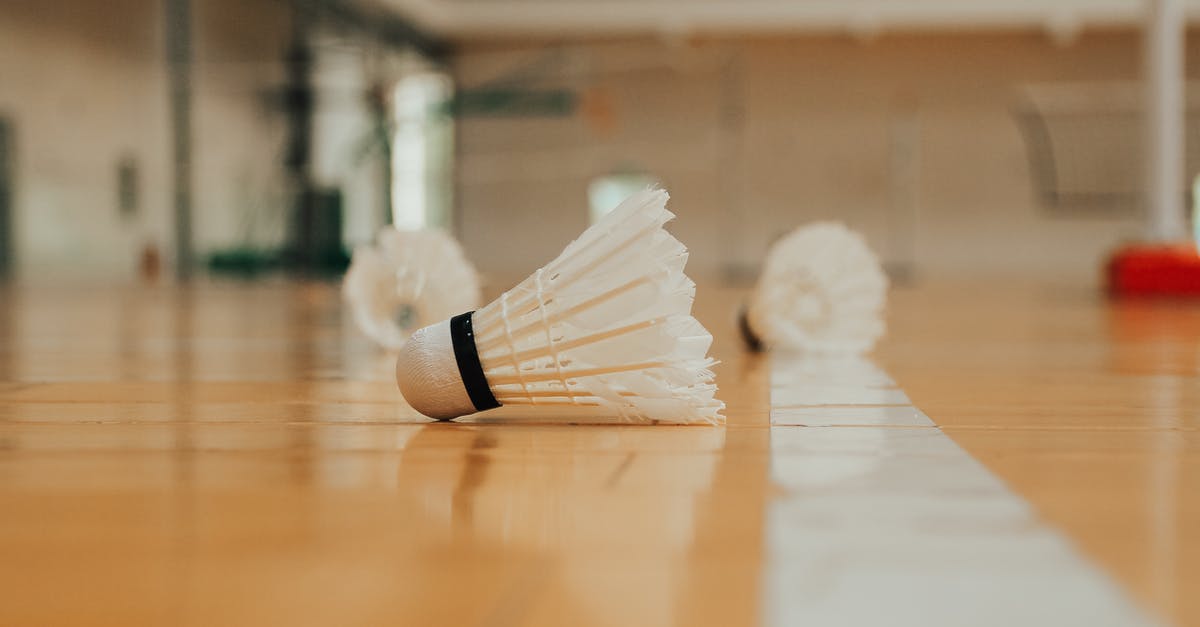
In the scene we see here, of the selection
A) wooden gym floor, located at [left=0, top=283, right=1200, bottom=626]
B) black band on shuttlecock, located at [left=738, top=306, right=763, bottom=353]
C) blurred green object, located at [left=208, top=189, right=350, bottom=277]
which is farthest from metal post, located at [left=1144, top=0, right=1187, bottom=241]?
blurred green object, located at [left=208, top=189, right=350, bottom=277]

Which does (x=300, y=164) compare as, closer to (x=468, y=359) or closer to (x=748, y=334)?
(x=748, y=334)

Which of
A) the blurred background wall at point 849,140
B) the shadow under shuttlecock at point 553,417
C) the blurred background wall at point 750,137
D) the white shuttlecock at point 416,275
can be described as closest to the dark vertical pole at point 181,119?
the blurred background wall at point 750,137

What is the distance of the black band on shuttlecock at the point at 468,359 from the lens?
0.81m

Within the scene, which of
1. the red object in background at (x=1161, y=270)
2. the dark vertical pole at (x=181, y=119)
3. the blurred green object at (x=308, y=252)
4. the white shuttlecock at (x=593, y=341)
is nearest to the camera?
the white shuttlecock at (x=593, y=341)

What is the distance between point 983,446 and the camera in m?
0.72

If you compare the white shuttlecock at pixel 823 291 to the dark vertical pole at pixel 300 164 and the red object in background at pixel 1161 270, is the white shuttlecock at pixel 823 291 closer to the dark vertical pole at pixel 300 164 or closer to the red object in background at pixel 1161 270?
the red object in background at pixel 1161 270

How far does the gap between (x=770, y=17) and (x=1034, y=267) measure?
9.01 ft

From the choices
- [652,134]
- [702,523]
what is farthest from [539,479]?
[652,134]

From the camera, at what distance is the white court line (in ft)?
1.18

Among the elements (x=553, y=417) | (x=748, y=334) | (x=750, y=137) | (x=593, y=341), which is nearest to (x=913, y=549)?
(x=593, y=341)

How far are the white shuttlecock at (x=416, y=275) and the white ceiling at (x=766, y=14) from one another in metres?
7.11

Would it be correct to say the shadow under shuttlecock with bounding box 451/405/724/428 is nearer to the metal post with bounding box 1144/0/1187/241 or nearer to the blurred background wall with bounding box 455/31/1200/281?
the metal post with bounding box 1144/0/1187/241

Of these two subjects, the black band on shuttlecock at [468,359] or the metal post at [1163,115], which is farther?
the metal post at [1163,115]

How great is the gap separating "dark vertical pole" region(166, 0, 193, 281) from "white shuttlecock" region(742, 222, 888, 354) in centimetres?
472
